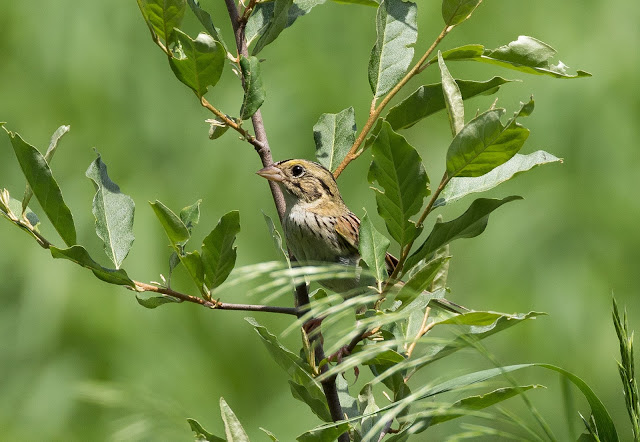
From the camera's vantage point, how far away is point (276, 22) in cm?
174

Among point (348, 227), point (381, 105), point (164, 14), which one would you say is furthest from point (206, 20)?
point (348, 227)

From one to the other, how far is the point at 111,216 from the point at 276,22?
459 millimetres

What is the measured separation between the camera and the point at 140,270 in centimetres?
413

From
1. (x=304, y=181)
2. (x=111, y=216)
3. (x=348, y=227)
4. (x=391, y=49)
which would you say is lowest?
(x=348, y=227)

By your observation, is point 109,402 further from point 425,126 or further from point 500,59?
point 425,126

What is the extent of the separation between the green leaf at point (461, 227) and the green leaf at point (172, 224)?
368mm

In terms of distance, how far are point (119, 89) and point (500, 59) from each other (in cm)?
319

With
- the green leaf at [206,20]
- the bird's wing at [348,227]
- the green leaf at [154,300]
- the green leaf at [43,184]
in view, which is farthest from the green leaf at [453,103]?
the bird's wing at [348,227]

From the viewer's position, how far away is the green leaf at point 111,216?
1.65 meters

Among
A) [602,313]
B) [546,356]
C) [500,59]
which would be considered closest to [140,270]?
[546,356]

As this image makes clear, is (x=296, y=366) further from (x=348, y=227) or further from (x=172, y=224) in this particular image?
(x=348, y=227)

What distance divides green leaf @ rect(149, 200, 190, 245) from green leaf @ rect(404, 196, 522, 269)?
368 mm

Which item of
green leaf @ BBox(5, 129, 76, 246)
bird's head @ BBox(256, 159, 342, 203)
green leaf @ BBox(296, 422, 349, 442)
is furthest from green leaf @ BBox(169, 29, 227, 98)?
bird's head @ BBox(256, 159, 342, 203)

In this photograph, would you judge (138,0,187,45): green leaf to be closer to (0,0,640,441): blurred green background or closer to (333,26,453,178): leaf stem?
(333,26,453,178): leaf stem
